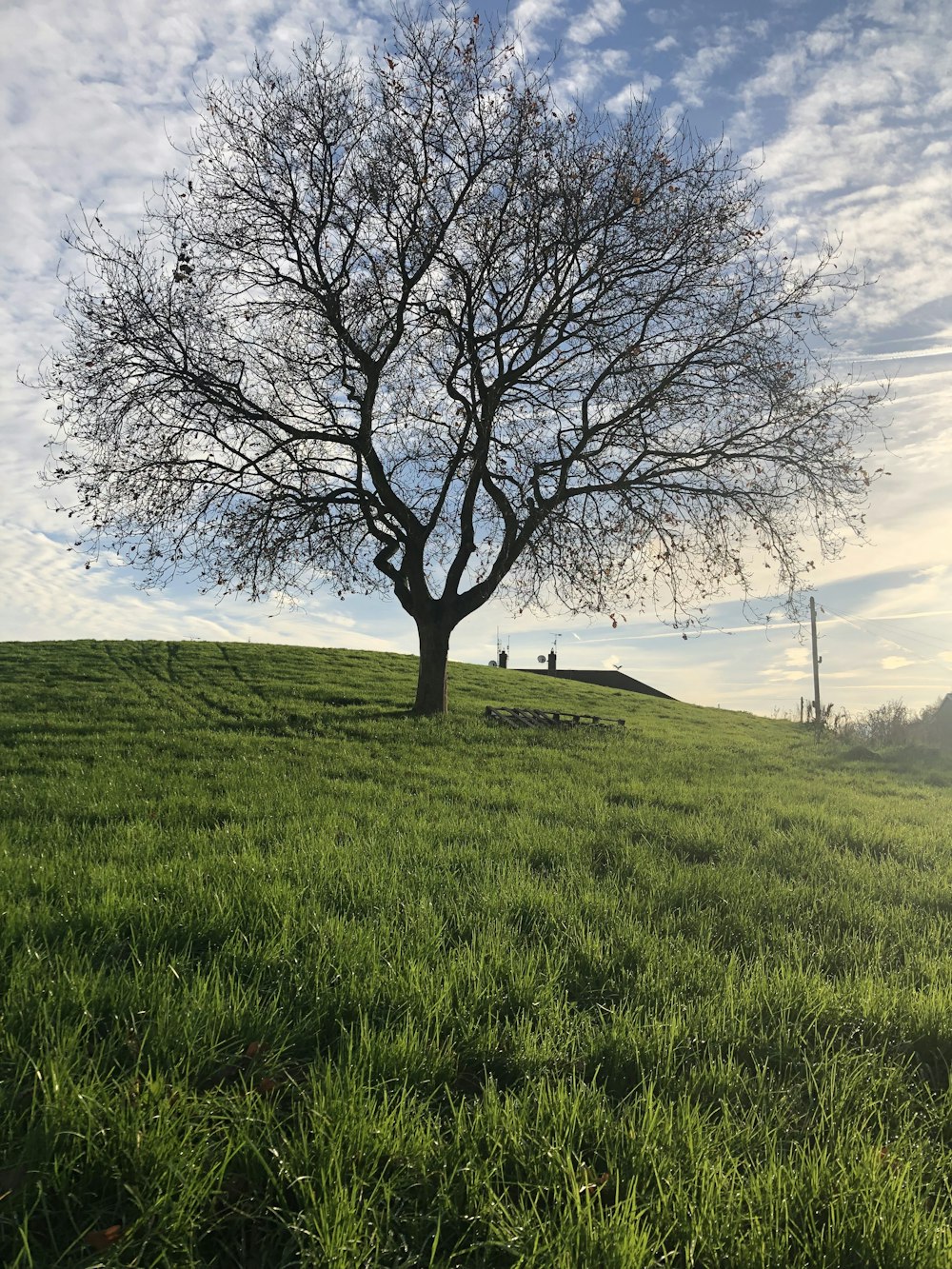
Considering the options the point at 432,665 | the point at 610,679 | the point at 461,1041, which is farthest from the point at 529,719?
the point at 610,679

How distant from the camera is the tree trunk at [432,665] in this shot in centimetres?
1897

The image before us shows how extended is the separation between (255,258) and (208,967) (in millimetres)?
17819

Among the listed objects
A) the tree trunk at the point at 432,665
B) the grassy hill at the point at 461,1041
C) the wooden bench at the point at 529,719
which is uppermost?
the tree trunk at the point at 432,665

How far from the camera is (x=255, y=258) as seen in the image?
1766 cm

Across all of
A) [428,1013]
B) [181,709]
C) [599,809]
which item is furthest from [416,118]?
[428,1013]

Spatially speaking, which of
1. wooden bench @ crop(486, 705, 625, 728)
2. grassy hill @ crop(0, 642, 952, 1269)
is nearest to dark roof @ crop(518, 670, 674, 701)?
wooden bench @ crop(486, 705, 625, 728)

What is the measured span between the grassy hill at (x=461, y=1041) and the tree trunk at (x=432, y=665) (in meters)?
10.6

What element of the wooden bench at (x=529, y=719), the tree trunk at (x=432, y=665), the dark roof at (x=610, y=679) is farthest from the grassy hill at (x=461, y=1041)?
the dark roof at (x=610, y=679)

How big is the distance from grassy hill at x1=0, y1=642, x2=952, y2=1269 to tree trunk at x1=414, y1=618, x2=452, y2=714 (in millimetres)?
10585

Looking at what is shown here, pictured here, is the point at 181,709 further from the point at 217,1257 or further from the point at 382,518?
the point at 217,1257

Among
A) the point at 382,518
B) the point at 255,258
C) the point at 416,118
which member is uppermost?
the point at 416,118

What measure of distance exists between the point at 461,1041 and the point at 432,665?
16.0m

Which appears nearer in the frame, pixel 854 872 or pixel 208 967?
pixel 208 967

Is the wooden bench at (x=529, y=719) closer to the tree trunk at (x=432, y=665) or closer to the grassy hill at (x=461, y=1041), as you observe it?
the tree trunk at (x=432, y=665)
